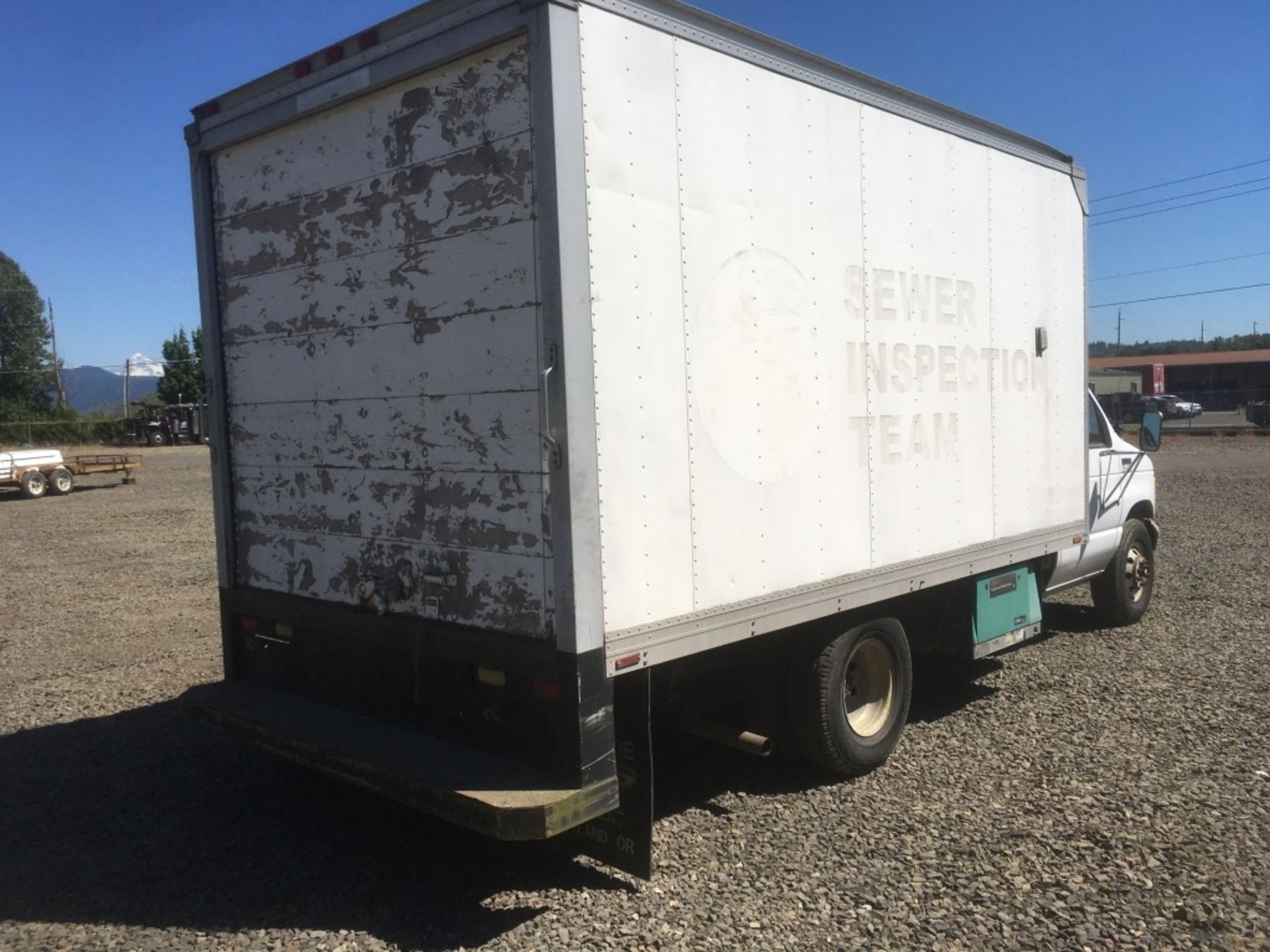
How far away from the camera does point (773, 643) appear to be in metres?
4.65

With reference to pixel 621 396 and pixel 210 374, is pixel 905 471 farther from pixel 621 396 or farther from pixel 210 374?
pixel 210 374

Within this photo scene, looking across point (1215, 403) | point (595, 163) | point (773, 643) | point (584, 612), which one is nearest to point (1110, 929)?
point (773, 643)

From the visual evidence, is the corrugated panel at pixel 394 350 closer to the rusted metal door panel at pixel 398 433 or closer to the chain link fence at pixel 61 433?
the rusted metal door panel at pixel 398 433

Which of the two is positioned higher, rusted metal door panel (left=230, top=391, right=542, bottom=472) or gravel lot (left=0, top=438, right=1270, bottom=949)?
rusted metal door panel (left=230, top=391, right=542, bottom=472)

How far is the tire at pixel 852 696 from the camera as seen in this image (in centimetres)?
471

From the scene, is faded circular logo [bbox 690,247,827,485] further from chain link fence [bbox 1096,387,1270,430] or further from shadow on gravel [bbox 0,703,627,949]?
chain link fence [bbox 1096,387,1270,430]

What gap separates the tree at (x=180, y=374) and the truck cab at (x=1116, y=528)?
5202 centimetres

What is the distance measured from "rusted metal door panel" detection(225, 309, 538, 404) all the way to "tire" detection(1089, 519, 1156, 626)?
600 cm

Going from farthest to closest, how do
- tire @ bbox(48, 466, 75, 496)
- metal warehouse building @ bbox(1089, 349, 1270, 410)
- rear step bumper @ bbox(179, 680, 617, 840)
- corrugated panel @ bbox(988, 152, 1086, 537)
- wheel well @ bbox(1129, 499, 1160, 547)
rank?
metal warehouse building @ bbox(1089, 349, 1270, 410) → tire @ bbox(48, 466, 75, 496) → wheel well @ bbox(1129, 499, 1160, 547) → corrugated panel @ bbox(988, 152, 1086, 537) → rear step bumper @ bbox(179, 680, 617, 840)

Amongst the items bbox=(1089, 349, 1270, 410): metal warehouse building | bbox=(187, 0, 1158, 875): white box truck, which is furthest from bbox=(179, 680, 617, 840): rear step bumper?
bbox=(1089, 349, 1270, 410): metal warehouse building

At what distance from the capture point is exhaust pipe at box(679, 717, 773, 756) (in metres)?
4.61

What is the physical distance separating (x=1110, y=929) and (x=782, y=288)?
2.69 metres

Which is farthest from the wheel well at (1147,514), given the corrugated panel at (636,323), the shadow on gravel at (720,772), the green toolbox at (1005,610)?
the corrugated panel at (636,323)

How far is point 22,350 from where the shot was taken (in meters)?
65.1
